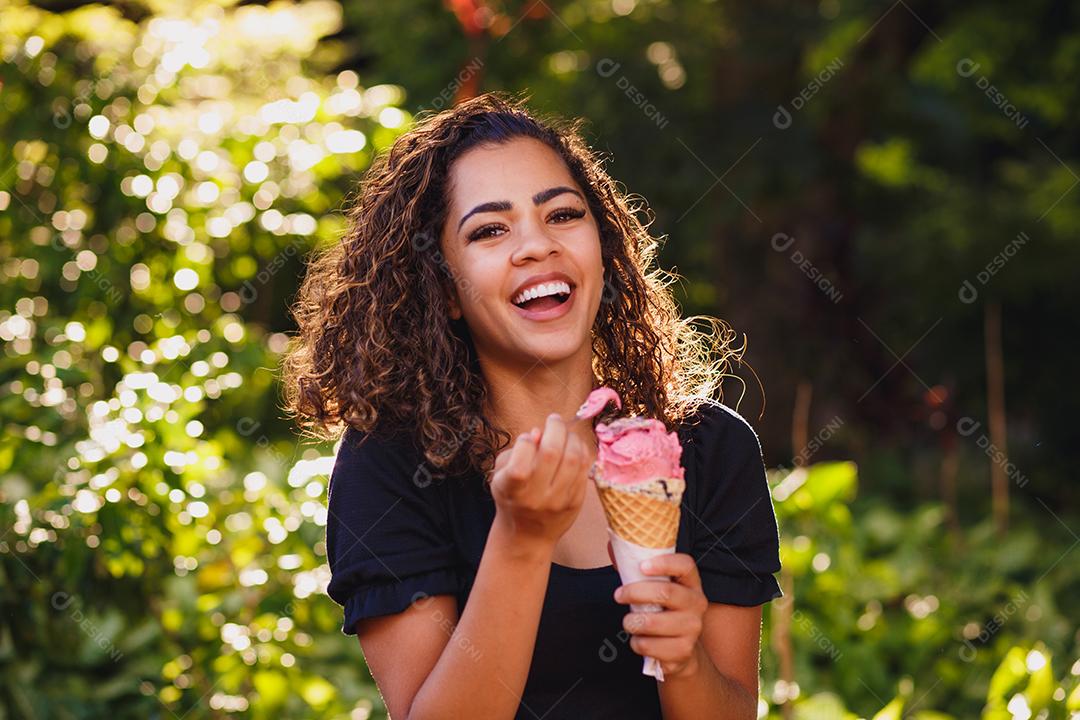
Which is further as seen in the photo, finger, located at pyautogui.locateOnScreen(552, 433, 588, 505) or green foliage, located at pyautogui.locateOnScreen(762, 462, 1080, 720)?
green foliage, located at pyautogui.locateOnScreen(762, 462, 1080, 720)

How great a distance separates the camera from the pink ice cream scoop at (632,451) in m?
1.94

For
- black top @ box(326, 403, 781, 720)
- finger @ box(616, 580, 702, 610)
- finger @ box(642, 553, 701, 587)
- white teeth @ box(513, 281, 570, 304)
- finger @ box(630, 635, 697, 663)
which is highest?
white teeth @ box(513, 281, 570, 304)

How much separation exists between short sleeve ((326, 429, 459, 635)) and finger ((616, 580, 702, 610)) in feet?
1.25

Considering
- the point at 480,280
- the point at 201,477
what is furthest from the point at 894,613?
the point at 480,280

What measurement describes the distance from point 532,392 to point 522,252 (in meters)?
0.31

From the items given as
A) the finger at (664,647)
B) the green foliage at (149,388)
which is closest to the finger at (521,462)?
the finger at (664,647)

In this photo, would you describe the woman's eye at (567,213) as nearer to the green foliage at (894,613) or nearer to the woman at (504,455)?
the woman at (504,455)

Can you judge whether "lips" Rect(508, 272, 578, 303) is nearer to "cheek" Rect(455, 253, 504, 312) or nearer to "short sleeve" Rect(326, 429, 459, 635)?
"cheek" Rect(455, 253, 504, 312)

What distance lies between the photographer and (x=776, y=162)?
7398mm

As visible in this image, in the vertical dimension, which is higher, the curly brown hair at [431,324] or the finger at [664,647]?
the curly brown hair at [431,324]

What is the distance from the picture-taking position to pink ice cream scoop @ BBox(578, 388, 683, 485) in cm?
194

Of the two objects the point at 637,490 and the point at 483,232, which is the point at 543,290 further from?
the point at 637,490

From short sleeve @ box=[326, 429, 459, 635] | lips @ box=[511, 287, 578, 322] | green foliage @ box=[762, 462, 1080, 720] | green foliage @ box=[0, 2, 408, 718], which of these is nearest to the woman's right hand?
short sleeve @ box=[326, 429, 459, 635]

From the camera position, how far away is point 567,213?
2318mm
